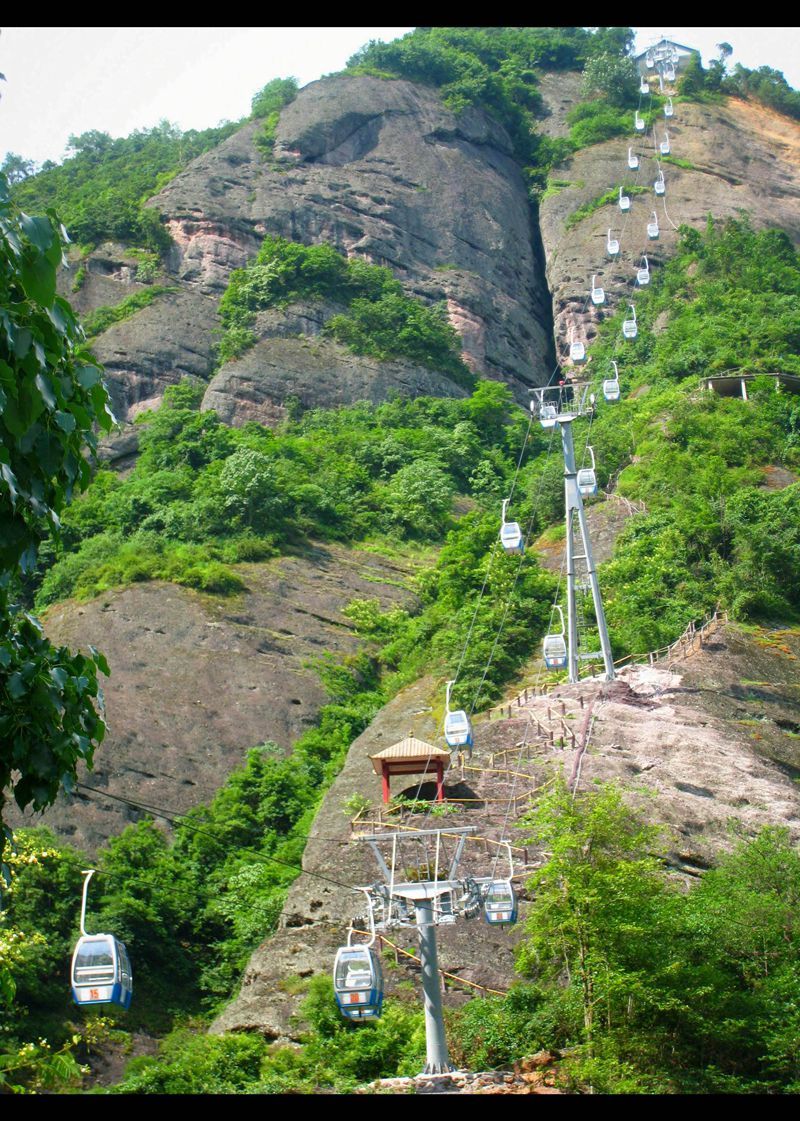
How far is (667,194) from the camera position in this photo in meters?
75.2

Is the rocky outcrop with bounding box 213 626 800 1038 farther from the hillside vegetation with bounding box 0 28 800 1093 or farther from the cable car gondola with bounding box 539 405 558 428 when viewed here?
the cable car gondola with bounding box 539 405 558 428

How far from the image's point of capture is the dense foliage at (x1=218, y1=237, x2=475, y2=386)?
207 ft

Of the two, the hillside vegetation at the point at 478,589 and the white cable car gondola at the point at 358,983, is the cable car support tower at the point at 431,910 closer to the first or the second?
the white cable car gondola at the point at 358,983

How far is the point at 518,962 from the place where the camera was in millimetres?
24531

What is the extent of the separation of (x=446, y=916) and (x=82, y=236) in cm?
5216

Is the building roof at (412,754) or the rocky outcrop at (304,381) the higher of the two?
the rocky outcrop at (304,381)

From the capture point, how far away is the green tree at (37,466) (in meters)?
7.45

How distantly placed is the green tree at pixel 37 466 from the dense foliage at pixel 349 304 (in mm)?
53968

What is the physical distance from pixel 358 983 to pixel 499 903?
2791 millimetres

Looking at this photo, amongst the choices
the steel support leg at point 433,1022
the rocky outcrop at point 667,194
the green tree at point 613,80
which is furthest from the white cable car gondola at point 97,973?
the green tree at point 613,80

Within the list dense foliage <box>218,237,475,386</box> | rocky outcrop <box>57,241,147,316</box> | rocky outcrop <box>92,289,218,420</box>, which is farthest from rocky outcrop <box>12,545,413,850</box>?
rocky outcrop <box>57,241,147,316</box>

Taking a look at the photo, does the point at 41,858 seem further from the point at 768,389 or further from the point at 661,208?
the point at 661,208

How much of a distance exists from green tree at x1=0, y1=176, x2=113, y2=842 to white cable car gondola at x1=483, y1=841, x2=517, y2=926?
1490cm

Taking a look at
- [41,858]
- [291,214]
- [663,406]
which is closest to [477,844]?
[41,858]
